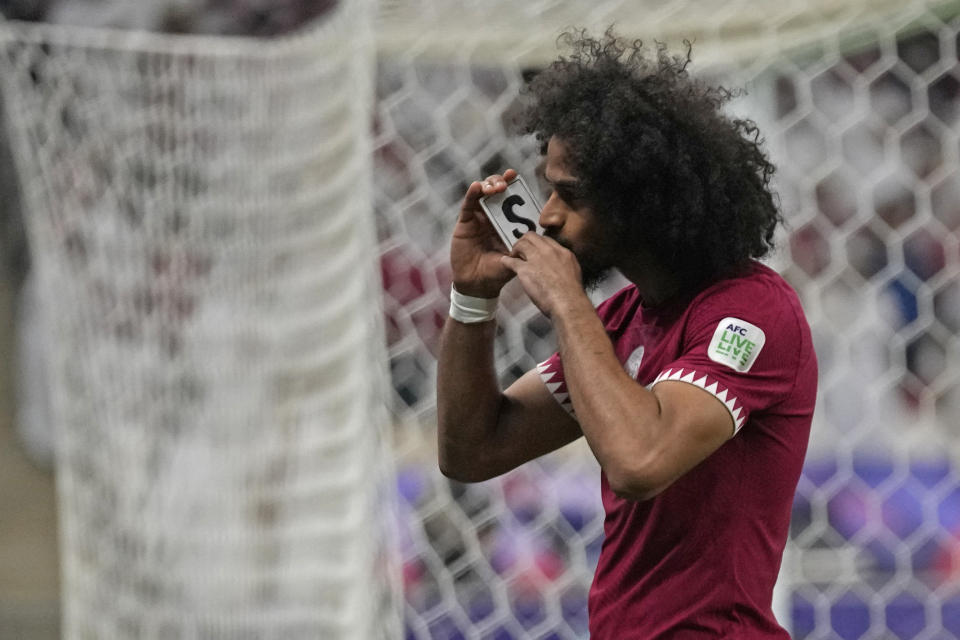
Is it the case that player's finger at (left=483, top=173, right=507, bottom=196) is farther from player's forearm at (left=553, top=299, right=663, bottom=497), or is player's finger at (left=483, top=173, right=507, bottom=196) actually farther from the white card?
player's forearm at (left=553, top=299, right=663, bottom=497)

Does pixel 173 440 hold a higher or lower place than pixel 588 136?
lower

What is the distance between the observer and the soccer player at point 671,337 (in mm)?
1183

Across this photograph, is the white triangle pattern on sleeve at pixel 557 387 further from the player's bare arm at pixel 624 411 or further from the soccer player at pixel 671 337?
the player's bare arm at pixel 624 411

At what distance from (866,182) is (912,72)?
0.71ft

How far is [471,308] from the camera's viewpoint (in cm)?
148

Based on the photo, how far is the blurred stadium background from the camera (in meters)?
1.73

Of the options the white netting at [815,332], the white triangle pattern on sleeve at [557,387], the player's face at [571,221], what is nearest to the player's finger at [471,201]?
the player's face at [571,221]

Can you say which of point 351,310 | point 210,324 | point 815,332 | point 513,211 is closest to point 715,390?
A: point 513,211

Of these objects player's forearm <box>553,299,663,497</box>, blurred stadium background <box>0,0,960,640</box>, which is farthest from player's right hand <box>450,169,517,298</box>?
blurred stadium background <box>0,0,960,640</box>

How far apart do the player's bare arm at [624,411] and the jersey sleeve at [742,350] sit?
2 centimetres

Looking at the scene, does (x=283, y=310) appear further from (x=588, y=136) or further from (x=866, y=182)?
(x=866, y=182)

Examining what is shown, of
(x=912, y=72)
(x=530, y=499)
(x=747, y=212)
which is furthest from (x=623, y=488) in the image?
(x=912, y=72)

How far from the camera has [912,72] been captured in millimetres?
2273

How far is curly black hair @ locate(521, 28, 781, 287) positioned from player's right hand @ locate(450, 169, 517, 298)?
139mm
